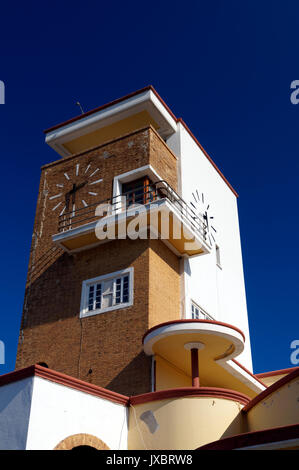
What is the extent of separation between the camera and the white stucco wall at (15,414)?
38.8 ft

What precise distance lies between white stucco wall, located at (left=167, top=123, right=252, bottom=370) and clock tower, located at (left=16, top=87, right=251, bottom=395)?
8 centimetres

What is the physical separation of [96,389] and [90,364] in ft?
13.4

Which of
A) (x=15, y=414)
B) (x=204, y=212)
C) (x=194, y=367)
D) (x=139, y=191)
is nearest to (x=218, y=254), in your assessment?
(x=204, y=212)

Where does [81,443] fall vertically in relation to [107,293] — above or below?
below

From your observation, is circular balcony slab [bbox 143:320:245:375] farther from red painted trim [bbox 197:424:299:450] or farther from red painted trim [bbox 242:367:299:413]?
red painted trim [bbox 197:424:299:450]

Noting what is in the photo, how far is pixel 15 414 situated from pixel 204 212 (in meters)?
14.3

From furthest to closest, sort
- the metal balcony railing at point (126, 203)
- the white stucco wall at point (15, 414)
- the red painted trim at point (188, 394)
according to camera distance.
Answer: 1. the metal balcony railing at point (126, 203)
2. the red painted trim at point (188, 394)
3. the white stucco wall at point (15, 414)

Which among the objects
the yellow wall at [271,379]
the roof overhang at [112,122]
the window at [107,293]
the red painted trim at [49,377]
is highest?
the roof overhang at [112,122]

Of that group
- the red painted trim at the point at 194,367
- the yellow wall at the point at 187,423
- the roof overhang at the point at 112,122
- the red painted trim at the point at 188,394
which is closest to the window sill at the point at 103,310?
the red painted trim at the point at 194,367

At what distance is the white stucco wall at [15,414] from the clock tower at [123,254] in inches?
198

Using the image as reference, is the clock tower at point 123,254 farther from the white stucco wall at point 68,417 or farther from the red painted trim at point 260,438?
the red painted trim at point 260,438

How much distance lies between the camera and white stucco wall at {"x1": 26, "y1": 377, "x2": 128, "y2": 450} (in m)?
12.0

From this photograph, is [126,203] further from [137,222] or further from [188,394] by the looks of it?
[188,394]

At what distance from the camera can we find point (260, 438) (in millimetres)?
10289
